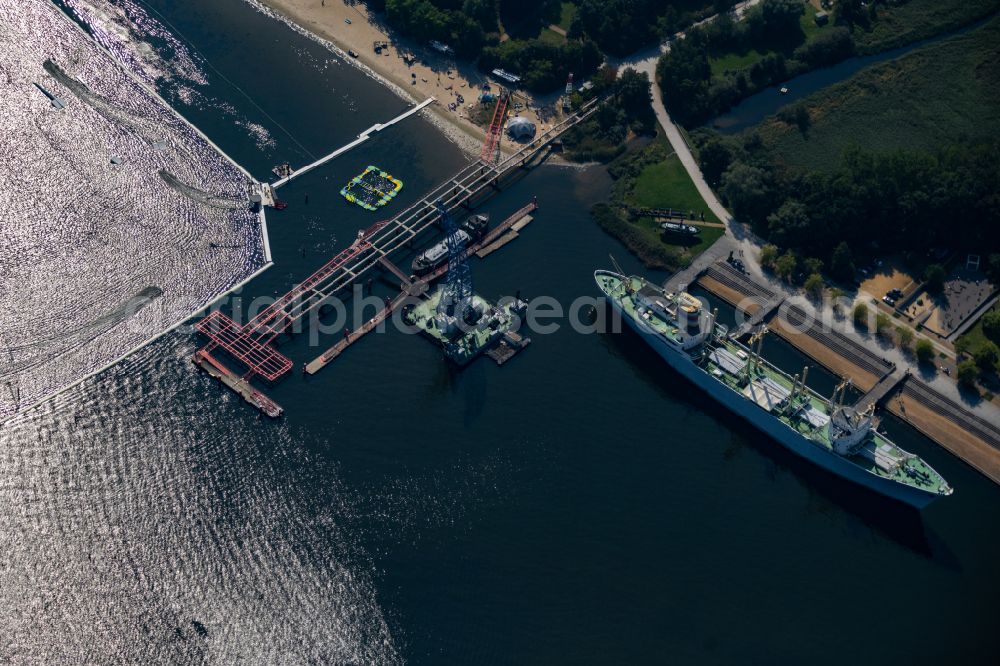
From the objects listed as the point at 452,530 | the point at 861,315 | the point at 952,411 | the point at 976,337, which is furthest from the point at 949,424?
the point at 452,530

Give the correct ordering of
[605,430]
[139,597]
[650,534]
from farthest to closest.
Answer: [605,430] → [650,534] → [139,597]

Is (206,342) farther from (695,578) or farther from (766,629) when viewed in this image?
(766,629)

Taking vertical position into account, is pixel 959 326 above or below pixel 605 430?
above

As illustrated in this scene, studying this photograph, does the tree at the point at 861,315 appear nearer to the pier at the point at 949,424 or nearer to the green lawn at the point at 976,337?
the pier at the point at 949,424

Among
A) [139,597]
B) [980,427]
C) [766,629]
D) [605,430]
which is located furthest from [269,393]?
[980,427]

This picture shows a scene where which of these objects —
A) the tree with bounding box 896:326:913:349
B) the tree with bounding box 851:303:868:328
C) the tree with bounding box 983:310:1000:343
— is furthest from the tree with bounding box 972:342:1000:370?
the tree with bounding box 851:303:868:328

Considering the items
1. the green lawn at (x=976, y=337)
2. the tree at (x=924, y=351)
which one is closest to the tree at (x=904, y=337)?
the tree at (x=924, y=351)
